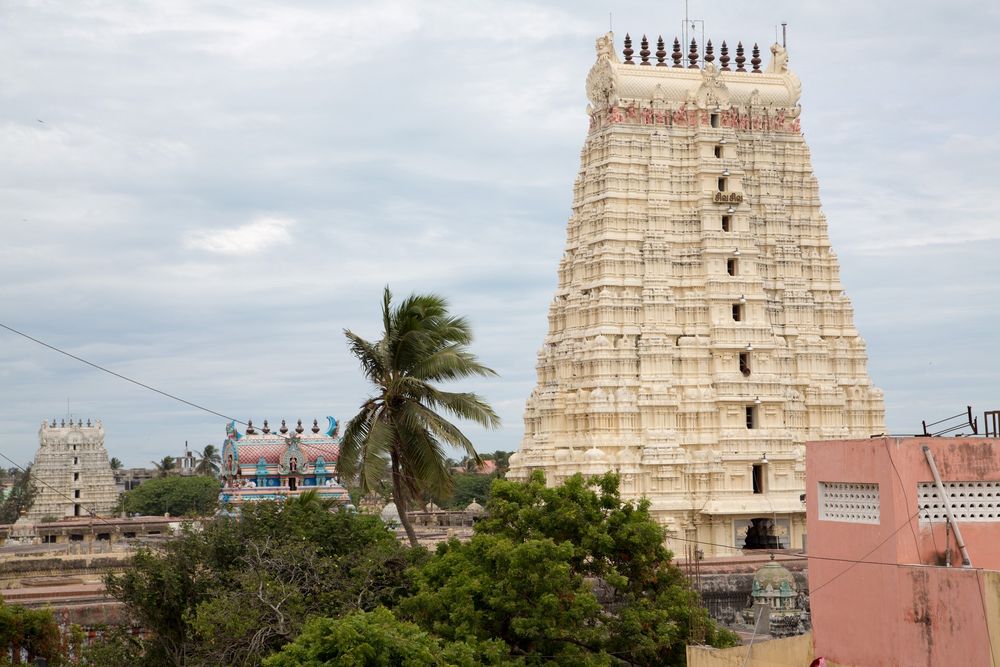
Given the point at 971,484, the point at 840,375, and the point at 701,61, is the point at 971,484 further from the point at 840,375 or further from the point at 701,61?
the point at 701,61

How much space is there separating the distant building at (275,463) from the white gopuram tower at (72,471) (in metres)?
49.5

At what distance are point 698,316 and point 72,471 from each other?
201ft

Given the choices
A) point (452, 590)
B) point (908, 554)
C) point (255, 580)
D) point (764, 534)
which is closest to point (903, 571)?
point (908, 554)

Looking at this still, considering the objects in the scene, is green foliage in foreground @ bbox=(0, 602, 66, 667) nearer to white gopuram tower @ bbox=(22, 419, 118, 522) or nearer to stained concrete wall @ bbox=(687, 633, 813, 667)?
stained concrete wall @ bbox=(687, 633, 813, 667)

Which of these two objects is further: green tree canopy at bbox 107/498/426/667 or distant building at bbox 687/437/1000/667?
green tree canopy at bbox 107/498/426/667

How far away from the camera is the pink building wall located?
15.3 m

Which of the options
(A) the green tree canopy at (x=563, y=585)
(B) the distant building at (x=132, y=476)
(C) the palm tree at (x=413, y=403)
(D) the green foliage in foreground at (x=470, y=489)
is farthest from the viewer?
(B) the distant building at (x=132, y=476)

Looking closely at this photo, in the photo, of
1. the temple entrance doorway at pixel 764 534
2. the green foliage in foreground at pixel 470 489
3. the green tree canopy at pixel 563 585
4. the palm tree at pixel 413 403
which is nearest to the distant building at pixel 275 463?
the temple entrance doorway at pixel 764 534

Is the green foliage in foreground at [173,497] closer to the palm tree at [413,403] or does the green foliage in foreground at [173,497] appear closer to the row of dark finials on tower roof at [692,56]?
the row of dark finials on tower roof at [692,56]

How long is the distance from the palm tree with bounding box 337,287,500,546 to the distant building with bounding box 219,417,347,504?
22574 millimetres

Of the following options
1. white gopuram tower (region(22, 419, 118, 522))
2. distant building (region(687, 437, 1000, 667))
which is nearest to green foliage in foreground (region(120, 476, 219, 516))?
white gopuram tower (region(22, 419, 118, 522))

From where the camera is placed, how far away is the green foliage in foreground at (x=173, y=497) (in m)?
99.4

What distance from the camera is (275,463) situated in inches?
1986

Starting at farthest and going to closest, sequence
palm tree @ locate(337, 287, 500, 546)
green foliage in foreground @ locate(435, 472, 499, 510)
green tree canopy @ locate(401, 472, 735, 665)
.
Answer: green foliage in foreground @ locate(435, 472, 499, 510), palm tree @ locate(337, 287, 500, 546), green tree canopy @ locate(401, 472, 735, 665)
